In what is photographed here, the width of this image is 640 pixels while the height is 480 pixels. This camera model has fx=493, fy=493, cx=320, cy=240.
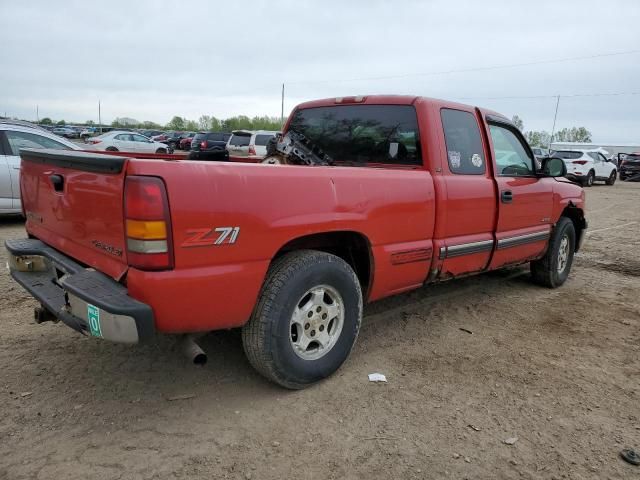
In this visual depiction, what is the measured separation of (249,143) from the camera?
60.4 ft

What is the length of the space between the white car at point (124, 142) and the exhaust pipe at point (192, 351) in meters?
18.3

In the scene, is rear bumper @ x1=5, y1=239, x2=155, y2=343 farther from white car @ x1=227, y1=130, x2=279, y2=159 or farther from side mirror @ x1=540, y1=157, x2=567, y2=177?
white car @ x1=227, y1=130, x2=279, y2=159

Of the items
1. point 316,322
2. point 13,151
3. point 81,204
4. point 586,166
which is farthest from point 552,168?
point 586,166

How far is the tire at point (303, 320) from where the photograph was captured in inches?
110

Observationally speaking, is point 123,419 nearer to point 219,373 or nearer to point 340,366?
point 219,373

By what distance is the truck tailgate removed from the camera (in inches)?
96.1

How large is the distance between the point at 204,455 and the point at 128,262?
103 centimetres

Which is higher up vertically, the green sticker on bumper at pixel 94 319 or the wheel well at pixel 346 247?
the wheel well at pixel 346 247

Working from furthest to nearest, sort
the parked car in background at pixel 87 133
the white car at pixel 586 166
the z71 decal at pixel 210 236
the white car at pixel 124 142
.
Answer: the parked car in background at pixel 87 133 → the white car at pixel 586 166 → the white car at pixel 124 142 → the z71 decal at pixel 210 236

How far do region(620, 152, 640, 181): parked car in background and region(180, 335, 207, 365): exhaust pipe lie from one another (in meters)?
29.7

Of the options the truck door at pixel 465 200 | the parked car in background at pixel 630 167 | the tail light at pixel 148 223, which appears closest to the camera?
the tail light at pixel 148 223

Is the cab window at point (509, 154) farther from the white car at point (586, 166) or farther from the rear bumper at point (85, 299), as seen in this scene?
the white car at point (586, 166)

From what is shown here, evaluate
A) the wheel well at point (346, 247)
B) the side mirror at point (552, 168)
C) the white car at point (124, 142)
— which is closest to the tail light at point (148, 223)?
the wheel well at point (346, 247)

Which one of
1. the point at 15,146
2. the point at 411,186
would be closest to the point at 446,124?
the point at 411,186
